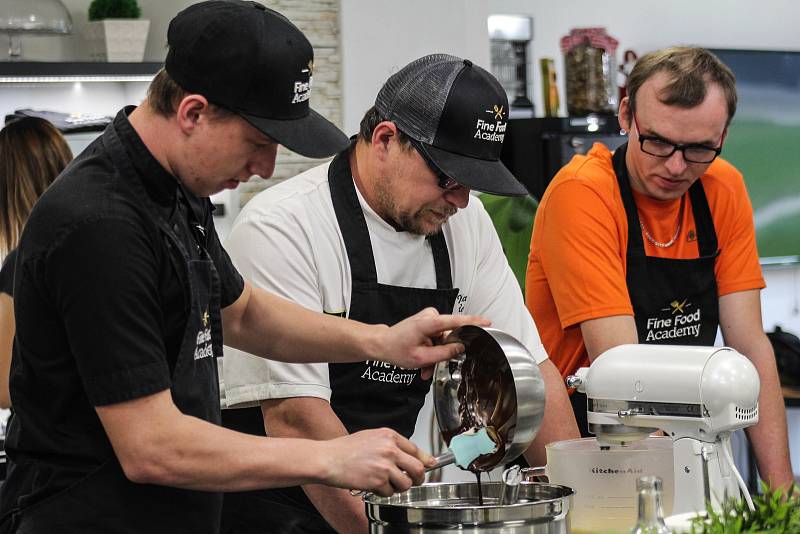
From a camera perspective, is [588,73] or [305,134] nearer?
[305,134]

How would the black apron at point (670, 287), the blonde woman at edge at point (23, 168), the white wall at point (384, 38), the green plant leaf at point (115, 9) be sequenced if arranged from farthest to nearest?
the white wall at point (384, 38) < the green plant leaf at point (115, 9) < the blonde woman at edge at point (23, 168) < the black apron at point (670, 287)

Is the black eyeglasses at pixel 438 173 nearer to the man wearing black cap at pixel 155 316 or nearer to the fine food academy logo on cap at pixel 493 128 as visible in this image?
the fine food academy logo on cap at pixel 493 128

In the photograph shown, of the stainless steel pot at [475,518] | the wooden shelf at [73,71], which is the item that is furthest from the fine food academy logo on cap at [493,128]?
the wooden shelf at [73,71]

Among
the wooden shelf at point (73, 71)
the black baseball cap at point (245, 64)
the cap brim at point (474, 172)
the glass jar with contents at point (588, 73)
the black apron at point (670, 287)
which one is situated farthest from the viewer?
the glass jar with contents at point (588, 73)

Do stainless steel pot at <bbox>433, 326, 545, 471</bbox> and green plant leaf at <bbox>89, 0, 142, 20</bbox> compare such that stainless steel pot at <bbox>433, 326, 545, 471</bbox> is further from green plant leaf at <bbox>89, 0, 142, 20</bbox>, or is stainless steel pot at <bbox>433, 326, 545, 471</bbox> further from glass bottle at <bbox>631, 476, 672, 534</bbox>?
green plant leaf at <bbox>89, 0, 142, 20</bbox>

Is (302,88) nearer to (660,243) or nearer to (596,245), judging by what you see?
(596,245)

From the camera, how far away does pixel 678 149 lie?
2.27 m

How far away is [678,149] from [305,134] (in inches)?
37.9

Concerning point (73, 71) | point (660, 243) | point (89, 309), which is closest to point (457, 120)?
point (660, 243)

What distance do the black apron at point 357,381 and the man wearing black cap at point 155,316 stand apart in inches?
16.9

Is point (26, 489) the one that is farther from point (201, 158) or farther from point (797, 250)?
point (797, 250)

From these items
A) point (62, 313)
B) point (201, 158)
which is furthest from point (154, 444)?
point (201, 158)

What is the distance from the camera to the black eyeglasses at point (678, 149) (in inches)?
89.6

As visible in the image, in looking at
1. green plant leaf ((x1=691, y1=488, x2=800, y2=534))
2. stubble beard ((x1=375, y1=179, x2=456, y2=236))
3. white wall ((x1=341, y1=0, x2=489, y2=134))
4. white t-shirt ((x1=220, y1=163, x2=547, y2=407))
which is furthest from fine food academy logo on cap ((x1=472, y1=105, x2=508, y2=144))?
white wall ((x1=341, y1=0, x2=489, y2=134))
